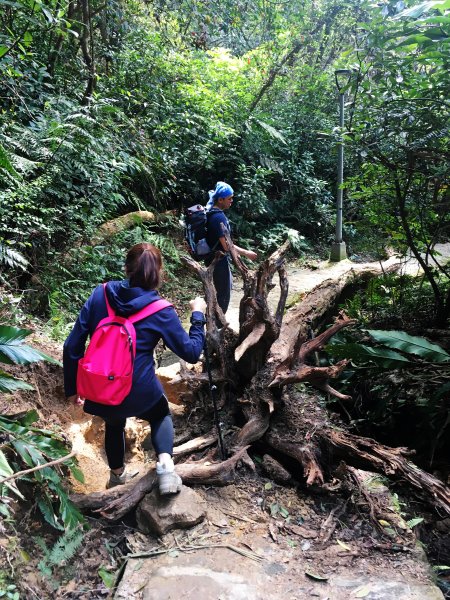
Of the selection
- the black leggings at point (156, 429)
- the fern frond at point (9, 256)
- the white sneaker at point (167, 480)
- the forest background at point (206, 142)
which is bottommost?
the white sneaker at point (167, 480)

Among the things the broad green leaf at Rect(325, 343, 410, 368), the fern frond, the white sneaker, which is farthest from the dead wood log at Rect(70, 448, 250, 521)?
the fern frond

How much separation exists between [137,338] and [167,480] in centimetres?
87

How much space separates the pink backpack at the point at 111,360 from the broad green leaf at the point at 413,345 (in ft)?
7.25

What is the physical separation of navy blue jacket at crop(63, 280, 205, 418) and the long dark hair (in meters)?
0.04

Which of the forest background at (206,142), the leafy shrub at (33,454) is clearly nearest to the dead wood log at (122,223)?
the forest background at (206,142)

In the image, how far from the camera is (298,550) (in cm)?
251

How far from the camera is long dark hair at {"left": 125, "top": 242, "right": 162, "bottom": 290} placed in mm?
2432

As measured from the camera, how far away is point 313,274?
942 cm

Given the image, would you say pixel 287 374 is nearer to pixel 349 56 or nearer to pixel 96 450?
pixel 96 450

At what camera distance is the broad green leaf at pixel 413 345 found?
3652mm

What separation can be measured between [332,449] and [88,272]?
13.3 ft

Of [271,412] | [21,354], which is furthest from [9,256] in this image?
[271,412]

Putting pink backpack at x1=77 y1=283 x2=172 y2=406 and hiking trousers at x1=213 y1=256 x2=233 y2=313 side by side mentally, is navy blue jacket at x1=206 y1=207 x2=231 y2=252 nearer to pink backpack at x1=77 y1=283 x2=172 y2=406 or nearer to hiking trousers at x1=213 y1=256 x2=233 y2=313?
hiking trousers at x1=213 y1=256 x2=233 y2=313

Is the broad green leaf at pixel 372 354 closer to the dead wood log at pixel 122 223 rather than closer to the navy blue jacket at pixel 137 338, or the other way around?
the navy blue jacket at pixel 137 338
